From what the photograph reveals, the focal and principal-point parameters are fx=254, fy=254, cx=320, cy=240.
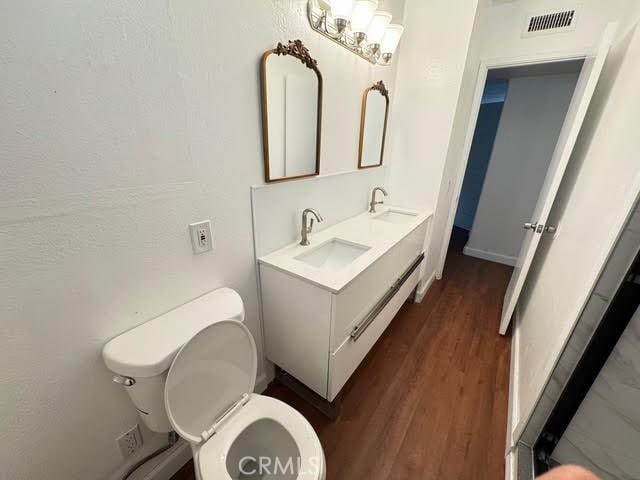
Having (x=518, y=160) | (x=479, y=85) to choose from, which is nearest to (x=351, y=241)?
(x=479, y=85)

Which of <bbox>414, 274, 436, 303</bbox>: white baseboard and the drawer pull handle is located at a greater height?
the drawer pull handle

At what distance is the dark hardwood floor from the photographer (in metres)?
1.17

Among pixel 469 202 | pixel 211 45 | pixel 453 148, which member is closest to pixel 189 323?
pixel 211 45

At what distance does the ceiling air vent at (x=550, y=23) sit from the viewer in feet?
5.85

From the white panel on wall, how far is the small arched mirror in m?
0.12

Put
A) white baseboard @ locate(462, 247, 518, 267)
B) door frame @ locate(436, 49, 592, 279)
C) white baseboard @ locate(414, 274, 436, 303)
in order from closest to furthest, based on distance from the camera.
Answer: door frame @ locate(436, 49, 592, 279), white baseboard @ locate(414, 274, 436, 303), white baseboard @ locate(462, 247, 518, 267)

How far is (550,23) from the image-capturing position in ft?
6.03

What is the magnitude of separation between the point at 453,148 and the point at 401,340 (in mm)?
1569

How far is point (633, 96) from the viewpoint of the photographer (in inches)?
42.1

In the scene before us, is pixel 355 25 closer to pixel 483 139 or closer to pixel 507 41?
pixel 507 41

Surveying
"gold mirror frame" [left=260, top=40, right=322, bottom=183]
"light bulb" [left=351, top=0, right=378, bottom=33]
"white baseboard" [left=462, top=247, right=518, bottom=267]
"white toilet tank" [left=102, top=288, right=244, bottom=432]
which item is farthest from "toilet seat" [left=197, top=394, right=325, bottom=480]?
"white baseboard" [left=462, top=247, right=518, bottom=267]

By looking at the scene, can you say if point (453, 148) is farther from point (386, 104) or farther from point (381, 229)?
point (381, 229)

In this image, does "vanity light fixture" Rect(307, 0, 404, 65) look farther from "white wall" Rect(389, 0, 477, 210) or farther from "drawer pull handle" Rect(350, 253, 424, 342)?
"drawer pull handle" Rect(350, 253, 424, 342)

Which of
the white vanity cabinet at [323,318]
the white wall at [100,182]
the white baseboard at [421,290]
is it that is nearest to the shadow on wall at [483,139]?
the white baseboard at [421,290]
